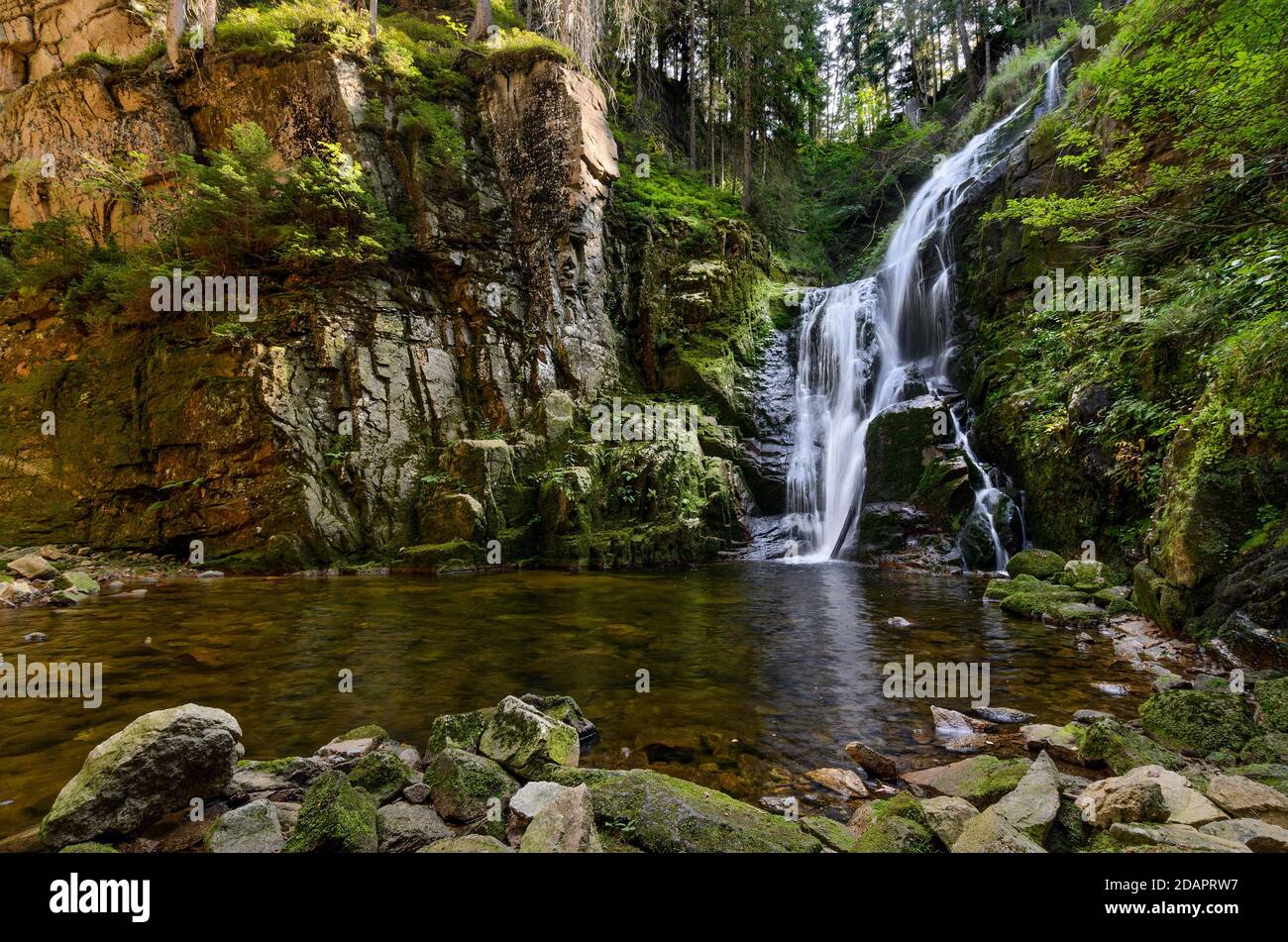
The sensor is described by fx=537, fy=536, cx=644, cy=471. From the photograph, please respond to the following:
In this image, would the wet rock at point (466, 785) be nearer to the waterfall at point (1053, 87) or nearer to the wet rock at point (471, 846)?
the wet rock at point (471, 846)

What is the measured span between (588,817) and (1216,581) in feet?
21.4

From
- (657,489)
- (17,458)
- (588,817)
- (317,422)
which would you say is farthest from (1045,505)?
(17,458)

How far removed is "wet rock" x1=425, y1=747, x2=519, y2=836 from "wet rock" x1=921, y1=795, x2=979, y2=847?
2.07 m

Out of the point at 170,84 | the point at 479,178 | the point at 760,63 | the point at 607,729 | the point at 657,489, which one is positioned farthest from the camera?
the point at 760,63

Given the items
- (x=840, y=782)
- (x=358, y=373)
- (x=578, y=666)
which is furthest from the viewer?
(x=358, y=373)

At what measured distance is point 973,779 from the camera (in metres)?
3.21

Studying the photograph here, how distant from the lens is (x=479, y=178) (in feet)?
52.9

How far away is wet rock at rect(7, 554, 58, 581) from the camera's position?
9.80m

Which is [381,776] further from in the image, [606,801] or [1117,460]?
[1117,460]

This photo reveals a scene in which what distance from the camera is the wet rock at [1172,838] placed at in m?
2.14

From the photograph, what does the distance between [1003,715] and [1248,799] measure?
1800 millimetres

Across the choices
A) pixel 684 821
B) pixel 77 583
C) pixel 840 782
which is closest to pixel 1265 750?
pixel 840 782

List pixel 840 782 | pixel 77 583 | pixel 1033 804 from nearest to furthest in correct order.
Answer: pixel 1033 804 → pixel 840 782 → pixel 77 583
